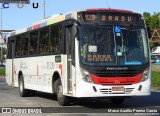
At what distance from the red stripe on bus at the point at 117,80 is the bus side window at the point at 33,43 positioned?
5169mm

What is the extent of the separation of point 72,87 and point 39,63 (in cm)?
389

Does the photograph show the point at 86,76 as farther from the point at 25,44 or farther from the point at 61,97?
the point at 25,44

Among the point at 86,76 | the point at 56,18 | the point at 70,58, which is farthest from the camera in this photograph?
the point at 56,18

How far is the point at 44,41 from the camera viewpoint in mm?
17375

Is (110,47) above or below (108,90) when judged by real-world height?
above

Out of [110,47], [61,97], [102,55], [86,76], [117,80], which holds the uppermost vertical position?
[110,47]

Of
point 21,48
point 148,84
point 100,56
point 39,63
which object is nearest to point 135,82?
point 148,84

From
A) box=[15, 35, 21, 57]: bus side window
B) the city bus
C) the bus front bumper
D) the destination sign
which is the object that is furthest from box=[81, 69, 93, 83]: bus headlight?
box=[15, 35, 21, 57]: bus side window

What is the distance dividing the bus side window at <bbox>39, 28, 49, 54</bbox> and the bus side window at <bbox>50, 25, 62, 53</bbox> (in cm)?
57

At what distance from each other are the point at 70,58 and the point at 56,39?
Answer: 61.0 inches

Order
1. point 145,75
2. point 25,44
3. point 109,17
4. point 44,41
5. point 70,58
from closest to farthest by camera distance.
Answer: point 145,75
point 109,17
point 70,58
point 44,41
point 25,44

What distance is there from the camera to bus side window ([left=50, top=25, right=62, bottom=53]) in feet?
51.1

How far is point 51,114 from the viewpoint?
13312 millimetres

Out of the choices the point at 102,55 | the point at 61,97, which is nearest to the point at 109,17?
the point at 102,55
